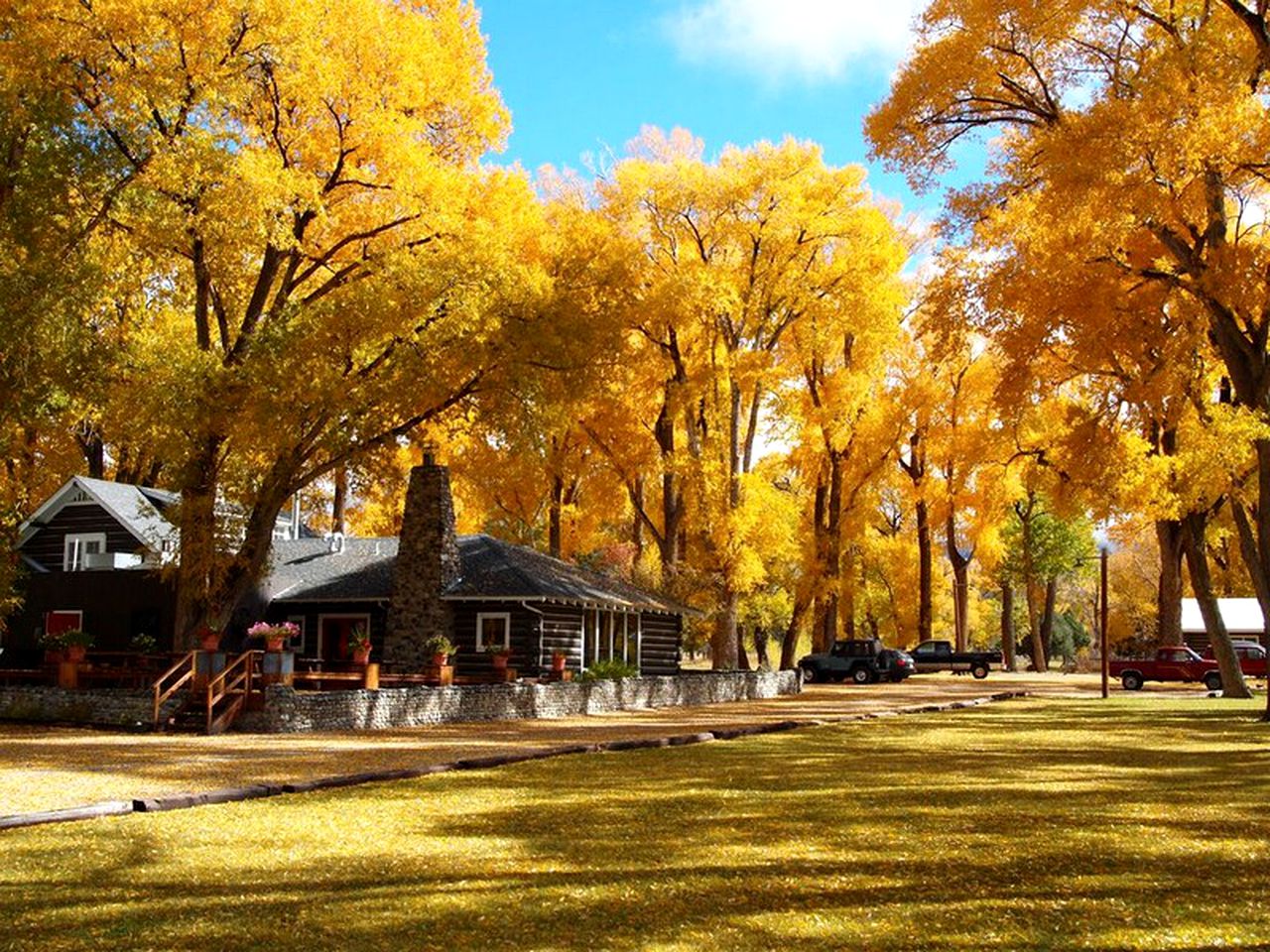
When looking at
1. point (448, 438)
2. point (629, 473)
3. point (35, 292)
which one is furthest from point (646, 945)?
point (629, 473)

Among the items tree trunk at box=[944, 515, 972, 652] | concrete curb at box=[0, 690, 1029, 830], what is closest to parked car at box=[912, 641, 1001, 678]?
tree trunk at box=[944, 515, 972, 652]

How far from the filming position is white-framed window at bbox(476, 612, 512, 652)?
2861 centimetres

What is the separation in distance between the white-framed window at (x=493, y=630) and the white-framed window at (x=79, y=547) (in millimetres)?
11272

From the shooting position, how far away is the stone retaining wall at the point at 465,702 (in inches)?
796

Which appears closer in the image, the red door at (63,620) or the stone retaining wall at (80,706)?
the stone retaining wall at (80,706)

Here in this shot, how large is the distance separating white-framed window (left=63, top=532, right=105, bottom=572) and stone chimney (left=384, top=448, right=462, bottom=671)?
978 cm

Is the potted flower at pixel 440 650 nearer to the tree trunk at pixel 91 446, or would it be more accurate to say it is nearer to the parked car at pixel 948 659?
the tree trunk at pixel 91 446

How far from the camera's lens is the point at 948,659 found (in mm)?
51375

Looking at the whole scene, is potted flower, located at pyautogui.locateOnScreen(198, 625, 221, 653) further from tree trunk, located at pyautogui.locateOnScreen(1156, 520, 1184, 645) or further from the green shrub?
tree trunk, located at pyautogui.locateOnScreen(1156, 520, 1184, 645)

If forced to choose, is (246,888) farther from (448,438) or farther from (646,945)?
(448,438)

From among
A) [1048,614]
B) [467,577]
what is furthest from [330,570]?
[1048,614]

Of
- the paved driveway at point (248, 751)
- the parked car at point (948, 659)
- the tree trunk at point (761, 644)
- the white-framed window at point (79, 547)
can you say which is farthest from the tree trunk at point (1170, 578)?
the white-framed window at point (79, 547)

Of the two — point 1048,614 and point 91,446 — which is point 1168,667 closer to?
point 1048,614

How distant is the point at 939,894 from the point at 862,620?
66.7 m
